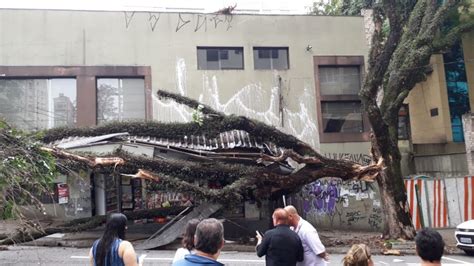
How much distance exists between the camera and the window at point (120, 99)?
1886 cm

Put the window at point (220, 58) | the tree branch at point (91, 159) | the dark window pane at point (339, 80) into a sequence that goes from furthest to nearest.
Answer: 1. the dark window pane at point (339, 80)
2. the window at point (220, 58)
3. the tree branch at point (91, 159)

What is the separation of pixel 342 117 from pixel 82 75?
1114 cm

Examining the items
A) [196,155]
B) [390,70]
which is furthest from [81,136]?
[390,70]

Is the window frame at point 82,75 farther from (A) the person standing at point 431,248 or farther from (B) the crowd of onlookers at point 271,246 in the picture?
(A) the person standing at point 431,248

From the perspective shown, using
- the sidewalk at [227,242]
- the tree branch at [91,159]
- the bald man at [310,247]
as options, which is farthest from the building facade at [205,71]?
the bald man at [310,247]

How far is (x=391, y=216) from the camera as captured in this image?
1370 cm

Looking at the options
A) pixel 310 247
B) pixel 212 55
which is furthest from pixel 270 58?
pixel 310 247

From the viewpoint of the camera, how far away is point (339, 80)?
2062 cm

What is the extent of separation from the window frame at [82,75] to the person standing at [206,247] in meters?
15.8

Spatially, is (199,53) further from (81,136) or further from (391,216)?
(391,216)

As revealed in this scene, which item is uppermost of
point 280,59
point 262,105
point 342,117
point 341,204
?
point 280,59

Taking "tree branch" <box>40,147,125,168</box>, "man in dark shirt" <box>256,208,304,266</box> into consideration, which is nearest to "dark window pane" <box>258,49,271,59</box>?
"tree branch" <box>40,147,125,168</box>

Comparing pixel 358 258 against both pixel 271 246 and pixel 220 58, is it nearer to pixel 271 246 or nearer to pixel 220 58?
pixel 271 246

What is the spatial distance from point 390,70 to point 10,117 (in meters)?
14.5
